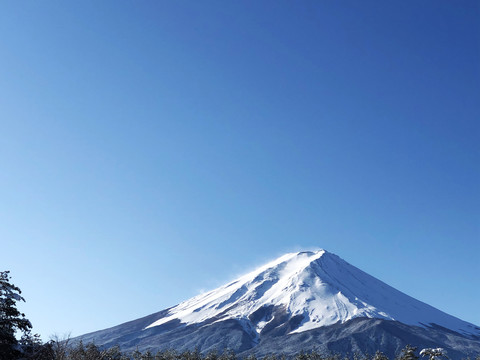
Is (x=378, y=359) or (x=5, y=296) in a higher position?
(x=5, y=296)

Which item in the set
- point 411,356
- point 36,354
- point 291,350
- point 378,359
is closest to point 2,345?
point 36,354

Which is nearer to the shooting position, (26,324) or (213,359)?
(26,324)

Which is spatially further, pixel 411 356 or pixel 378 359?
pixel 378 359

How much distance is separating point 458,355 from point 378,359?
170m

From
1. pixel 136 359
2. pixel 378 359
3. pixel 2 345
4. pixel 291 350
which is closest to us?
pixel 2 345

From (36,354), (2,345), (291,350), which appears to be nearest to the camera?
(2,345)

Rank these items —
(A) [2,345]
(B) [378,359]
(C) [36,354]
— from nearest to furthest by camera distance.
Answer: (A) [2,345], (C) [36,354], (B) [378,359]

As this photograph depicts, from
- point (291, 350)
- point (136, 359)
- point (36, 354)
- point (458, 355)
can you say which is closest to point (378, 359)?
point (36, 354)

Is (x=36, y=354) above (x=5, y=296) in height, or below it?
below

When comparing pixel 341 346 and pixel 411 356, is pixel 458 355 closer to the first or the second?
pixel 341 346

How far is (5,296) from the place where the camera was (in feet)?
67.3

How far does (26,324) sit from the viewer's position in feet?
69.1

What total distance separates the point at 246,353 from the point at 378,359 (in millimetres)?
154020

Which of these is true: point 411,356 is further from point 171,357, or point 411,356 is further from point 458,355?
point 458,355
